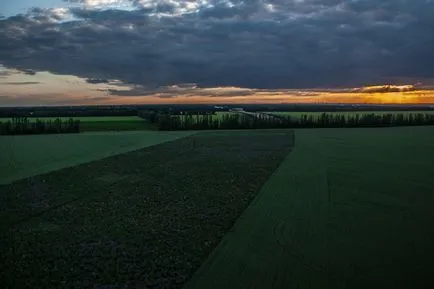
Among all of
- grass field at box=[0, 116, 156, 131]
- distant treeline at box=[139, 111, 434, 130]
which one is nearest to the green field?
distant treeline at box=[139, 111, 434, 130]

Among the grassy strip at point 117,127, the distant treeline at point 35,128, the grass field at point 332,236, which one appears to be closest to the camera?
the grass field at point 332,236

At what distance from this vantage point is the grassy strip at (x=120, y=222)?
3668 millimetres

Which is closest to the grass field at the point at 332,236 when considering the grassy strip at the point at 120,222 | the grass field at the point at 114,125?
the grassy strip at the point at 120,222

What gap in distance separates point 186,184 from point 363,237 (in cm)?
367

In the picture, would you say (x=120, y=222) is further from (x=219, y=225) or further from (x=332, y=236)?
(x=332, y=236)

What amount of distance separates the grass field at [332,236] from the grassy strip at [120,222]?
0.30 m

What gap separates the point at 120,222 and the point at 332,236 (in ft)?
7.72

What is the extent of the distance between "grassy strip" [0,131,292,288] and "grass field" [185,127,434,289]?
0.30 m

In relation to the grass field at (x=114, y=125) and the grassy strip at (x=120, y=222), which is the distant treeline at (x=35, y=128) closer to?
the grass field at (x=114, y=125)

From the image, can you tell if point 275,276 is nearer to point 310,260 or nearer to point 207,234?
point 310,260

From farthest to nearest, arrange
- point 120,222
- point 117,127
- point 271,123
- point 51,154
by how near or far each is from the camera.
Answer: point 117,127 < point 271,123 < point 51,154 < point 120,222

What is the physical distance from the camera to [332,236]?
466 centimetres

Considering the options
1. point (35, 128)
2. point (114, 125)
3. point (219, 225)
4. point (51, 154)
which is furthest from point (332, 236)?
point (114, 125)

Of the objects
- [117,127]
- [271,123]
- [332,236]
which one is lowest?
[332,236]
